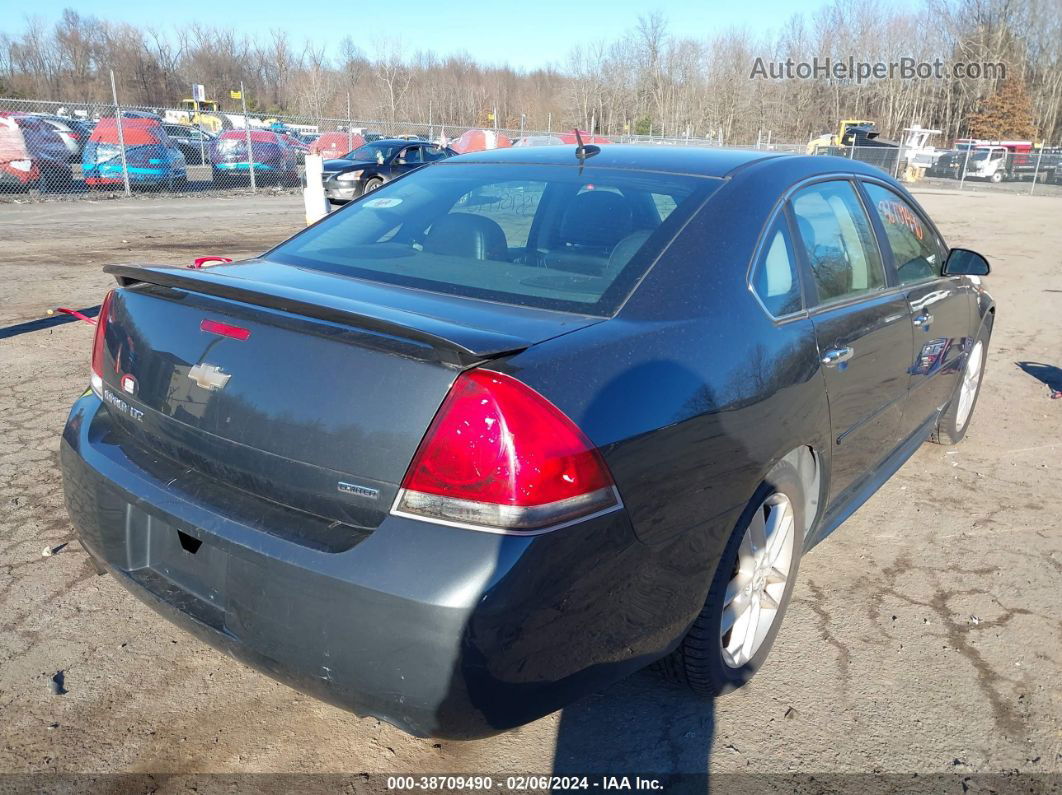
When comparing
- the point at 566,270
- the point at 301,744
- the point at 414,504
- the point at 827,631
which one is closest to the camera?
the point at 414,504

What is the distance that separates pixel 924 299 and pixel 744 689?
199 centimetres

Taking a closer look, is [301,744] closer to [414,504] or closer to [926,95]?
[414,504]

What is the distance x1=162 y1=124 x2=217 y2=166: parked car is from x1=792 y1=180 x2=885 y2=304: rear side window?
2286 centimetres

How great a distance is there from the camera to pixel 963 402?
15.8ft

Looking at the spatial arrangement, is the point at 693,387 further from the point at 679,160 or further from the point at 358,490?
the point at 679,160

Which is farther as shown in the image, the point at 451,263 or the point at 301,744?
the point at 451,263

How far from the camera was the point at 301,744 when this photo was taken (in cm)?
229

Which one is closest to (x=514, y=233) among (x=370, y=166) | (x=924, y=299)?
(x=924, y=299)

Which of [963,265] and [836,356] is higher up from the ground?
[963,265]

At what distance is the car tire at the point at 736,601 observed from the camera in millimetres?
2318

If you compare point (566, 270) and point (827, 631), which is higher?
point (566, 270)

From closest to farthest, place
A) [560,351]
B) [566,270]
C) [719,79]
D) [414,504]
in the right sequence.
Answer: [414,504]
[560,351]
[566,270]
[719,79]

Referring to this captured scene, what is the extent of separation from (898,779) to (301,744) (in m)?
1.67

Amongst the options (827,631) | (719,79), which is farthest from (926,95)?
(827,631)
